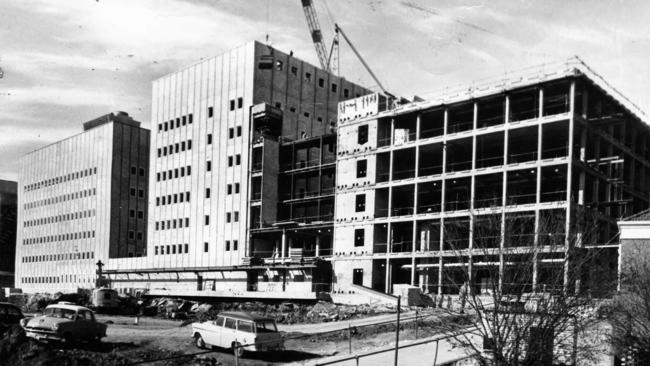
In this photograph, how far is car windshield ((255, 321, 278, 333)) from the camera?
2634 centimetres

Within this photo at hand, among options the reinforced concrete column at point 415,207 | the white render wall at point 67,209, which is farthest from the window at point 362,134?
the white render wall at point 67,209

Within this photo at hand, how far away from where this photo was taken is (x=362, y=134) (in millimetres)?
67250

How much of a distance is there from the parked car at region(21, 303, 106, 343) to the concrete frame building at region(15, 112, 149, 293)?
69207 millimetres

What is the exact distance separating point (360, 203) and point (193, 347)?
3907 cm

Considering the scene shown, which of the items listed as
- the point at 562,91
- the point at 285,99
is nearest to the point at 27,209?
the point at 285,99

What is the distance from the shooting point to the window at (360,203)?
66625 mm

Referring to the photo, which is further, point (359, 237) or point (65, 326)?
point (359, 237)

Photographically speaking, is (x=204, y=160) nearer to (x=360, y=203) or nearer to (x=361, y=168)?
(x=361, y=168)

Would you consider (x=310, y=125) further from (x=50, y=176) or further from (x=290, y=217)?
(x=50, y=176)

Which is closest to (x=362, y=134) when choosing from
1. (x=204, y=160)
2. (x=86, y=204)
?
(x=204, y=160)

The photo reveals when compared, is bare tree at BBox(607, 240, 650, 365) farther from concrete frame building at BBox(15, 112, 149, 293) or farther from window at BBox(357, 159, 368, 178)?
concrete frame building at BBox(15, 112, 149, 293)

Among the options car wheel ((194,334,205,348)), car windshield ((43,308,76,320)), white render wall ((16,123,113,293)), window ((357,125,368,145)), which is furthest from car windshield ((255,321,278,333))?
white render wall ((16,123,113,293))

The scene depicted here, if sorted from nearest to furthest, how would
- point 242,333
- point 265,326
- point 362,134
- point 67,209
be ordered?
point 242,333 < point 265,326 < point 362,134 < point 67,209

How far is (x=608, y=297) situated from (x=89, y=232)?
87401mm
